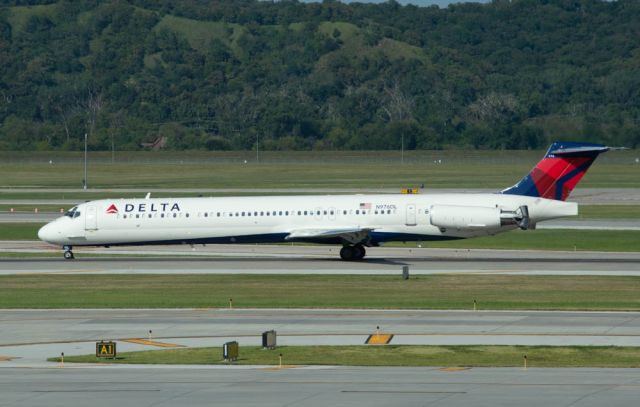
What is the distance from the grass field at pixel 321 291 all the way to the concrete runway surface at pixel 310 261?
2.46 metres

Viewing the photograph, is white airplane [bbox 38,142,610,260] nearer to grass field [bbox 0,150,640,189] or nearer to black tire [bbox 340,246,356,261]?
black tire [bbox 340,246,356,261]

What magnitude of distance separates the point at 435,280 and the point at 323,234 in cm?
909

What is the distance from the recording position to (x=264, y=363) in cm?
3061

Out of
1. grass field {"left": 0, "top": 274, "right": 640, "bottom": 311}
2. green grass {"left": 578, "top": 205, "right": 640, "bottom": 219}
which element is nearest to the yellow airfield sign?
grass field {"left": 0, "top": 274, "right": 640, "bottom": 311}

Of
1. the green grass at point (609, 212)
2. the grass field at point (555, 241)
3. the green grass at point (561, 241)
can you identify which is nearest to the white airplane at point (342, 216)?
the grass field at point (555, 241)

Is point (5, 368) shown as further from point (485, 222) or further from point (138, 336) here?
point (485, 222)

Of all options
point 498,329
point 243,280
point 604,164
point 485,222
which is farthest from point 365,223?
point 604,164

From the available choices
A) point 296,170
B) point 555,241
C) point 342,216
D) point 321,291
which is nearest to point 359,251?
point 342,216

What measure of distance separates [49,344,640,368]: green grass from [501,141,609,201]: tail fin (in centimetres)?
2413

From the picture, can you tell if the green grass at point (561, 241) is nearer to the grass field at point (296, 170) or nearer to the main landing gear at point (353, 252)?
the main landing gear at point (353, 252)

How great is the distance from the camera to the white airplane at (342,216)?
182ft

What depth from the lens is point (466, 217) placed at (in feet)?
181

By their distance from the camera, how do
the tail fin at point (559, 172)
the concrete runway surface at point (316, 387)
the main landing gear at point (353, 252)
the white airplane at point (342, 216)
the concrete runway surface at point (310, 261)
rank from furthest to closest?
the main landing gear at point (353, 252)
the tail fin at point (559, 172)
the white airplane at point (342, 216)
the concrete runway surface at point (310, 261)
the concrete runway surface at point (316, 387)

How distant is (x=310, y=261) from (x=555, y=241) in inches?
614
